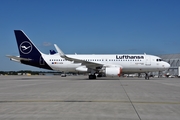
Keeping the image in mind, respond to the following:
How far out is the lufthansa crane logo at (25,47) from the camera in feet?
114

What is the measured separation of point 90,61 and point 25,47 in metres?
9.87

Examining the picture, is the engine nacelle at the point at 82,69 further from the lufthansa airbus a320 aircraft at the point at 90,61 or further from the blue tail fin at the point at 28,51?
the blue tail fin at the point at 28,51

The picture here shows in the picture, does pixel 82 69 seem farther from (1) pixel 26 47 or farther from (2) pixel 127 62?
(1) pixel 26 47

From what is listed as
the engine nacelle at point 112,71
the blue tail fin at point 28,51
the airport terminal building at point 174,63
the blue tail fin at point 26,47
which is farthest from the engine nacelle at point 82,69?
the airport terminal building at point 174,63

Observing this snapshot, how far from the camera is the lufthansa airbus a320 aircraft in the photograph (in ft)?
108

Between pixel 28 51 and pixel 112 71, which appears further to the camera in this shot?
pixel 28 51

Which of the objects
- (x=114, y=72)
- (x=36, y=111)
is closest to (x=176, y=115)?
(x=36, y=111)

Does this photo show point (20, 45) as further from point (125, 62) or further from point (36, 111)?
point (36, 111)

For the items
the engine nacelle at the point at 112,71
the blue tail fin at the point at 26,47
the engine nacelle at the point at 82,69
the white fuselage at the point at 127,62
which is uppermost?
the blue tail fin at the point at 26,47

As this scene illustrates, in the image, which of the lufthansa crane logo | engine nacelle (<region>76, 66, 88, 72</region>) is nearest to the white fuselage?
engine nacelle (<region>76, 66, 88, 72</region>)

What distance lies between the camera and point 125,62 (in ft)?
109

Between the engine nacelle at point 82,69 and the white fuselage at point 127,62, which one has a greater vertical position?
the white fuselage at point 127,62

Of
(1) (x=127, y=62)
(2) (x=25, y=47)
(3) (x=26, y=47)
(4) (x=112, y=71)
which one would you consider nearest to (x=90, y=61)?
(4) (x=112, y=71)

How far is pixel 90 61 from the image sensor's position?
34.2 meters
